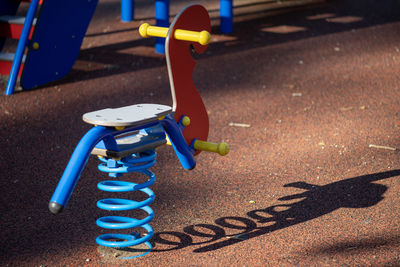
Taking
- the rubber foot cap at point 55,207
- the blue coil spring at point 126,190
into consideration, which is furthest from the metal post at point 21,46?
the rubber foot cap at point 55,207

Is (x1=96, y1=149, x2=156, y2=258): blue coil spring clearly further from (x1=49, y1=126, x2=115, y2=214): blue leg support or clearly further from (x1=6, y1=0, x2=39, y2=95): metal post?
(x1=6, y1=0, x2=39, y2=95): metal post

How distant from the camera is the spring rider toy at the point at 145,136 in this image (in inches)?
84.7

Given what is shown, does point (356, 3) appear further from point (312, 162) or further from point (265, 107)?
point (312, 162)

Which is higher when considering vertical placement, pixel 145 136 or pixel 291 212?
pixel 145 136

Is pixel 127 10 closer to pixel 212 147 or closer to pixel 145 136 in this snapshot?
pixel 212 147

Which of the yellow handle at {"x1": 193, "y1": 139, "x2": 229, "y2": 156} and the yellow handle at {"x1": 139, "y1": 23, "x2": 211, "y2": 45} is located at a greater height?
the yellow handle at {"x1": 139, "y1": 23, "x2": 211, "y2": 45}

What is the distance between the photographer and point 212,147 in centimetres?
264

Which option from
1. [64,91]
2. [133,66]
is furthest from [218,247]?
[133,66]

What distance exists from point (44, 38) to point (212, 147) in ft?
9.28

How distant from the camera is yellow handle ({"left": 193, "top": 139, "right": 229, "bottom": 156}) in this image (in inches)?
102

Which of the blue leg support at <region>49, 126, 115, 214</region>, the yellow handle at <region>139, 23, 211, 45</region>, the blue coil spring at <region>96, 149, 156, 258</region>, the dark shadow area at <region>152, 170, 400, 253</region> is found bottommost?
the dark shadow area at <region>152, 170, 400, 253</region>

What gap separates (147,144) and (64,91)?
9.22 feet

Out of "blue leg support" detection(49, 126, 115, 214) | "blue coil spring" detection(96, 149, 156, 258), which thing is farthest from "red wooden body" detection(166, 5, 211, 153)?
"blue leg support" detection(49, 126, 115, 214)

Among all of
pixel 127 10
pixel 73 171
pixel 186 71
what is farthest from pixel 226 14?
pixel 73 171
